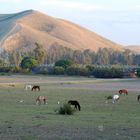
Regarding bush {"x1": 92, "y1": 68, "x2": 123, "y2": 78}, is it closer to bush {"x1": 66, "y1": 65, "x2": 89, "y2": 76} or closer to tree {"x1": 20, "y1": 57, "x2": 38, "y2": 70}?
bush {"x1": 66, "y1": 65, "x2": 89, "y2": 76}

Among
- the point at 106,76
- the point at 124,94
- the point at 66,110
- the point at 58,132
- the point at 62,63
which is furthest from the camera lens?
the point at 62,63

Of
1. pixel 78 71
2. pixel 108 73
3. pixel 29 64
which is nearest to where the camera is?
pixel 108 73

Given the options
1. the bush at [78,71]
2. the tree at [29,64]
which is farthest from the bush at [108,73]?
the tree at [29,64]

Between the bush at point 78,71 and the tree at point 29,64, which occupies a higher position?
the tree at point 29,64

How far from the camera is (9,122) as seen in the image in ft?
77.6

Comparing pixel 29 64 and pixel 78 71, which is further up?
pixel 29 64

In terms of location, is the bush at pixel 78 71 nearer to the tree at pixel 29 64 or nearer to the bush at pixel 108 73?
the bush at pixel 108 73

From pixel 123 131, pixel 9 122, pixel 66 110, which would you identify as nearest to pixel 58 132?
pixel 123 131

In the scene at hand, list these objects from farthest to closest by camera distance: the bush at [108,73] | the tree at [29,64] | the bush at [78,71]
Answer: the tree at [29,64] < the bush at [78,71] < the bush at [108,73]

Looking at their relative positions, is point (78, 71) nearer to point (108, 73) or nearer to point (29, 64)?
point (108, 73)

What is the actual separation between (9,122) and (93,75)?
4055 inches

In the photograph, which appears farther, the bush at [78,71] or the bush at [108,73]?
the bush at [78,71]

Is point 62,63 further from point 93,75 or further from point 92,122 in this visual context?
point 92,122

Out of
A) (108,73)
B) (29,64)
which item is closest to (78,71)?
(108,73)
